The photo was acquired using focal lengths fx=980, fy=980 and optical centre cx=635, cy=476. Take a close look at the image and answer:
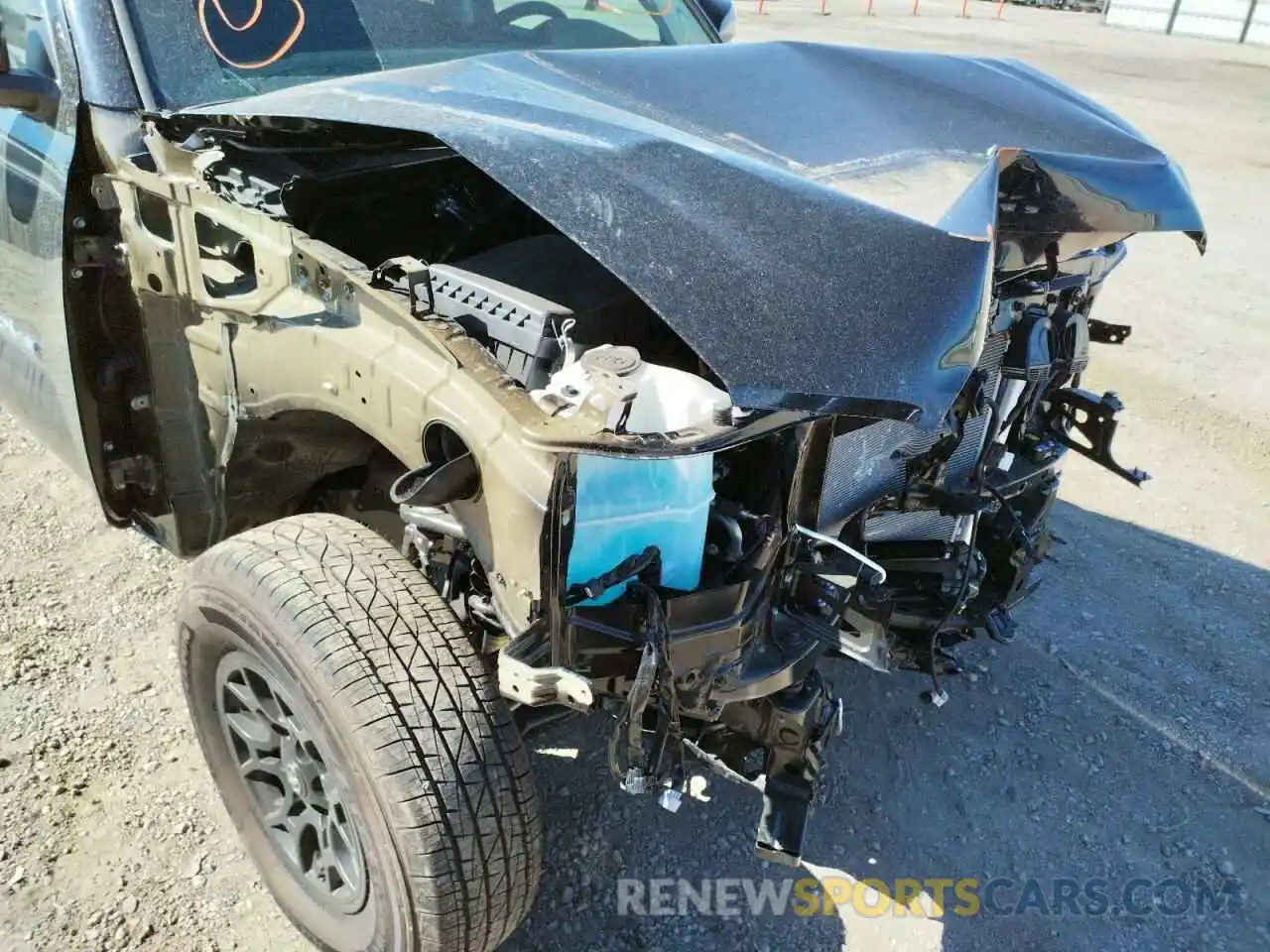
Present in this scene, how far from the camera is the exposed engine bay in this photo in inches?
62.9

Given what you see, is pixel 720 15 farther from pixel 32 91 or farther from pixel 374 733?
pixel 374 733

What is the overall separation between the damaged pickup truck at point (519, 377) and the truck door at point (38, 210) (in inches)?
0.5

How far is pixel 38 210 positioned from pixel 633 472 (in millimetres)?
1806

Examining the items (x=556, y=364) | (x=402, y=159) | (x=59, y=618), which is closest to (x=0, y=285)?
(x=59, y=618)

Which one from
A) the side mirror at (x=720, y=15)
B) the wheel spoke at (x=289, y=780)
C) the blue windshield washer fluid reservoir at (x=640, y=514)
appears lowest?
the wheel spoke at (x=289, y=780)

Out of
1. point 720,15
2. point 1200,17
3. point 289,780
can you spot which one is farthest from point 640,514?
point 1200,17

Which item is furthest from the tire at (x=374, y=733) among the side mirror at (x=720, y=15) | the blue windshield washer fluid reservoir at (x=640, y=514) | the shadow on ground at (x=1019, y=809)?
the side mirror at (x=720, y=15)

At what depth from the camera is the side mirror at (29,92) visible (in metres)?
2.33

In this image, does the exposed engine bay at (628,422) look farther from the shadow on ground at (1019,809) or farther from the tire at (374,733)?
the shadow on ground at (1019,809)

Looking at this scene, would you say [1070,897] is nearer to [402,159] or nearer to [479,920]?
[479,920]

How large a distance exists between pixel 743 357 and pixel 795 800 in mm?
936

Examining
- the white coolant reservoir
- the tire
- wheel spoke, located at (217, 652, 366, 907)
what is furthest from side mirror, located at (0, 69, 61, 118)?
the white coolant reservoir

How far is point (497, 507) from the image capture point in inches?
63.9

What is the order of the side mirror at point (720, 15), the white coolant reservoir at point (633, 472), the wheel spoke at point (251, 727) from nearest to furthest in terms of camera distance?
the white coolant reservoir at point (633, 472) → the wheel spoke at point (251, 727) → the side mirror at point (720, 15)
